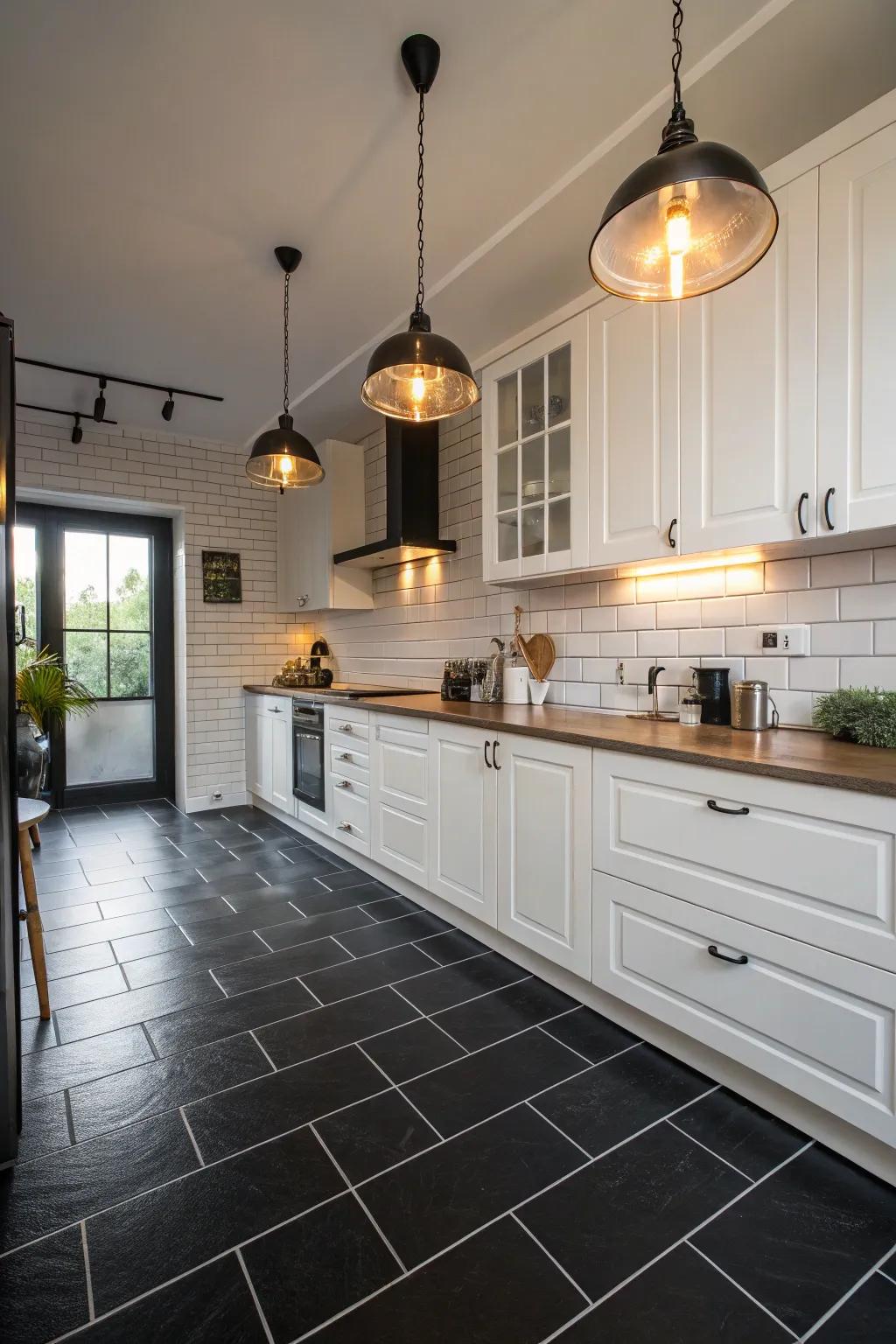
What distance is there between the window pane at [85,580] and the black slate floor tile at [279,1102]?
407 cm

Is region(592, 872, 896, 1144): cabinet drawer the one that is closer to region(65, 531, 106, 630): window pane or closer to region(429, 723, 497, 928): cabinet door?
region(429, 723, 497, 928): cabinet door

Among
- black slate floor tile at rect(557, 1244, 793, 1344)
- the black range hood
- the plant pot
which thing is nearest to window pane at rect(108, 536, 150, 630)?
the black range hood

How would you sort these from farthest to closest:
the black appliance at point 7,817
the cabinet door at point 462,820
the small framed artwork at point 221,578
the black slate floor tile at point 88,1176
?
the small framed artwork at point 221,578
the cabinet door at point 462,820
the black appliance at point 7,817
the black slate floor tile at point 88,1176

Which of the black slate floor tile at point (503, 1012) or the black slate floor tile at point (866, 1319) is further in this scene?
the black slate floor tile at point (503, 1012)

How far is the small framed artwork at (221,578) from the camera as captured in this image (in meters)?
4.89

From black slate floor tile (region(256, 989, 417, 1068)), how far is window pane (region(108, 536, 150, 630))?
3874 mm

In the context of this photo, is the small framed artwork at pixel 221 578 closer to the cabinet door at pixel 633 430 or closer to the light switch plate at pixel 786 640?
the cabinet door at pixel 633 430

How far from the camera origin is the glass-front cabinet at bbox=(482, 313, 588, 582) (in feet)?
8.16

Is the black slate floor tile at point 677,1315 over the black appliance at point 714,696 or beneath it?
beneath

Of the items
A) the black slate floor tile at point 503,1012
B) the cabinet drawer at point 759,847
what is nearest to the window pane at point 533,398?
the cabinet drawer at point 759,847

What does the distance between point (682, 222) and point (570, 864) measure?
170 centimetres

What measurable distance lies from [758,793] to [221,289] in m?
2.92

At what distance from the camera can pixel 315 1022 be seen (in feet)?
6.66

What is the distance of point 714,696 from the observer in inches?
88.4
